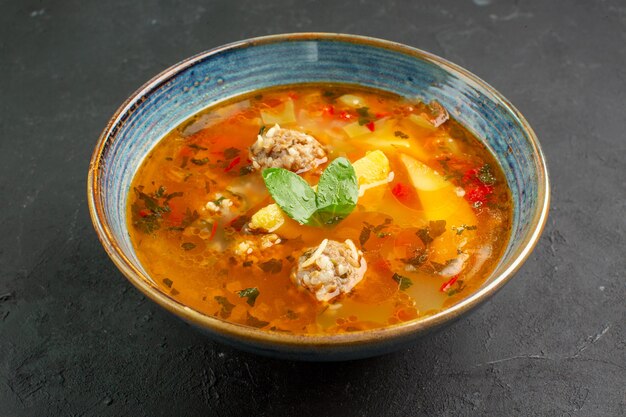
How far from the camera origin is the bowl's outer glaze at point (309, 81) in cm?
269

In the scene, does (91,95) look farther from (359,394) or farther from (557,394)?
(557,394)

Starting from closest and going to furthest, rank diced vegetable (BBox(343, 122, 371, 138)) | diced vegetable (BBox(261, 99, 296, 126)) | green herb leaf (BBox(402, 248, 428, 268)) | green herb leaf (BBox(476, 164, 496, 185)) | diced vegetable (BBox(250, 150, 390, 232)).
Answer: green herb leaf (BBox(402, 248, 428, 268)) → diced vegetable (BBox(250, 150, 390, 232)) → green herb leaf (BBox(476, 164, 496, 185)) → diced vegetable (BBox(343, 122, 371, 138)) → diced vegetable (BBox(261, 99, 296, 126))

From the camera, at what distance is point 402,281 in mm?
3174

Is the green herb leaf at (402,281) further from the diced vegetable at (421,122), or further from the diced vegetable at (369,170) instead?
the diced vegetable at (421,122)

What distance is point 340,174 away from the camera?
132 inches

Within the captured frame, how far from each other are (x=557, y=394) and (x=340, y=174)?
1.28 meters

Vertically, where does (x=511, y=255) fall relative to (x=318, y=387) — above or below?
above

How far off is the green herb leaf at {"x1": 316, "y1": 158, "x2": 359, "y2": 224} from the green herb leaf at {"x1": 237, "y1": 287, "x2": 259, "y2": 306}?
47cm

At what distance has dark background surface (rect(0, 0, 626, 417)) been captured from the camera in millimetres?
3289

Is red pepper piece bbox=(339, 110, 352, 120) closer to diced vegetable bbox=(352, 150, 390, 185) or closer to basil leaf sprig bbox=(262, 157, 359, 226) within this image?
diced vegetable bbox=(352, 150, 390, 185)

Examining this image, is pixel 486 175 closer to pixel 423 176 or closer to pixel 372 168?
pixel 423 176

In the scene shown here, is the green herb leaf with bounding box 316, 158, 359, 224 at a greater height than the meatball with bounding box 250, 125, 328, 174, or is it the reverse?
the green herb leaf with bounding box 316, 158, 359, 224

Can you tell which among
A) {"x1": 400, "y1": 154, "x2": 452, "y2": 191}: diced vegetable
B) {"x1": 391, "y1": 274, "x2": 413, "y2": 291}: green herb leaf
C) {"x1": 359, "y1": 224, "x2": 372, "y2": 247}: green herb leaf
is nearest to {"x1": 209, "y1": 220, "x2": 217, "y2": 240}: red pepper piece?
{"x1": 359, "y1": 224, "x2": 372, "y2": 247}: green herb leaf

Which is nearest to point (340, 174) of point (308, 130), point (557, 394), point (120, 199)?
point (308, 130)
